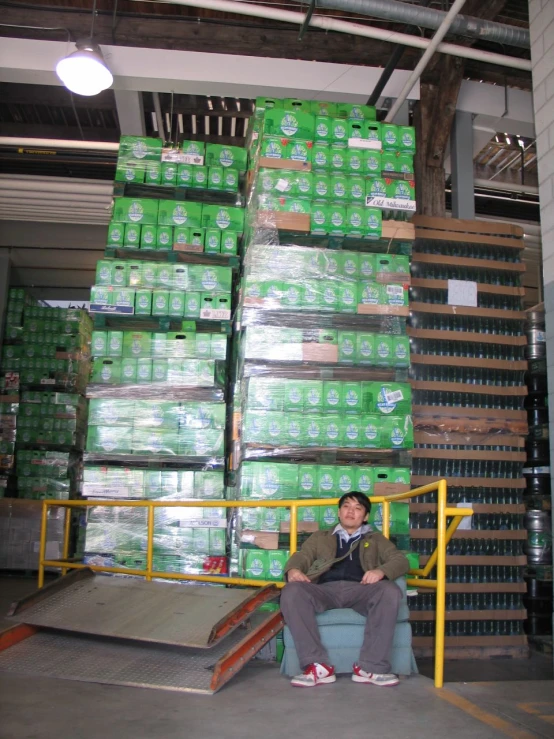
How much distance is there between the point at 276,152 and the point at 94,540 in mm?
4080

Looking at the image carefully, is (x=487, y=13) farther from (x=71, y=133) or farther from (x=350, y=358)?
(x=71, y=133)

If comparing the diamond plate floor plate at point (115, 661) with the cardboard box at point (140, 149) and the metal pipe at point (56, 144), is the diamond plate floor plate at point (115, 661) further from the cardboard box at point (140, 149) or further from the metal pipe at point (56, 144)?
the metal pipe at point (56, 144)

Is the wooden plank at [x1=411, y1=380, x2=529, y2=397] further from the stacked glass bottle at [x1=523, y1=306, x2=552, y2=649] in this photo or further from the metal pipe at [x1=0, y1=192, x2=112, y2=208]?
Answer: the metal pipe at [x1=0, y1=192, x2=112, y2=208]

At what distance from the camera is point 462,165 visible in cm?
875

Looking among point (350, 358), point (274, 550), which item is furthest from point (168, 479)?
point (350, 358)

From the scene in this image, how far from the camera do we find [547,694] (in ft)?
11.9

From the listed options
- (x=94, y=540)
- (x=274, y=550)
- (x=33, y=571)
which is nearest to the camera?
(x=274, y=550)

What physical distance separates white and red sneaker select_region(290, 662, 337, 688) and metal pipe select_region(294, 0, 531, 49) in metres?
5.97

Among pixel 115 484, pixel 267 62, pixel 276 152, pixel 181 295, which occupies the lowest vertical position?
pixel 115 484

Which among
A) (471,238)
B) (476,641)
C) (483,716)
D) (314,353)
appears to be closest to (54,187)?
(314,353)

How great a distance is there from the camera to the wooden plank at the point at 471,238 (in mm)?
7730

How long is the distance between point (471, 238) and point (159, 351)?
3.60 metres

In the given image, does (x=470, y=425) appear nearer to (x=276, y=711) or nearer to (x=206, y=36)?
(x=276, y=711)

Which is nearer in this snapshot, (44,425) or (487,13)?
(487,13)
